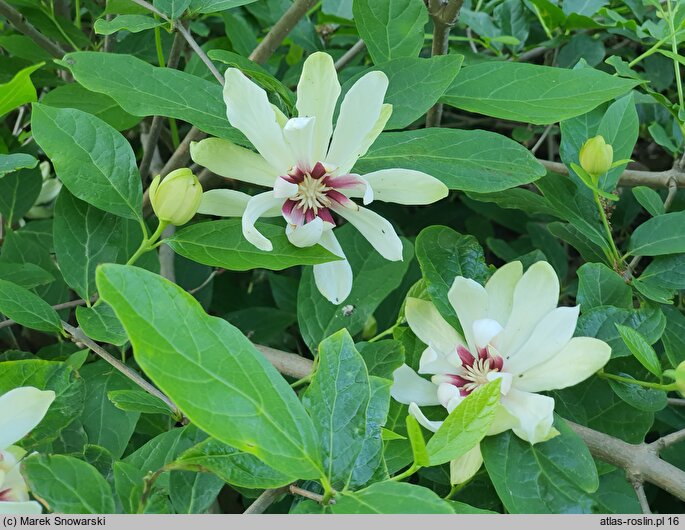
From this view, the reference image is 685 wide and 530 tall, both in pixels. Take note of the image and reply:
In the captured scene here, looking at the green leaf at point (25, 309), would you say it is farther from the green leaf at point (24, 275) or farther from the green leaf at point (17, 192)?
the green leaf at point (17, 192)

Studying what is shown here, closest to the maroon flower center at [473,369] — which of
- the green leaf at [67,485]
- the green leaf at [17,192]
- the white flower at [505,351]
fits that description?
the white flower at [505,351]

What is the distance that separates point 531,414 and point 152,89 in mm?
442

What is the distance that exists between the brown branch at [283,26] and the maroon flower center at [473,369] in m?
0.43

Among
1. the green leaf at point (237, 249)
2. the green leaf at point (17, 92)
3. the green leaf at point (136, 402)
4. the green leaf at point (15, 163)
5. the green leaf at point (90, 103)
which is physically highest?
the green leaf at point (17, 92)

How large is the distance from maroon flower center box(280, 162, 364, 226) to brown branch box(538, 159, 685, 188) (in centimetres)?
38

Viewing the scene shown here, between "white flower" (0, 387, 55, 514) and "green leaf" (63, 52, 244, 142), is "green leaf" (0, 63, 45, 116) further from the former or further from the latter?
"white flower" (0, 387, 55, 514)

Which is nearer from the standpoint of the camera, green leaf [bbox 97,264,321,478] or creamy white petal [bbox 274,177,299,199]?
green leaf [bbox 97,264,321,478]

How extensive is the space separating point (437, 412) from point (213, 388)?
0.93 feet

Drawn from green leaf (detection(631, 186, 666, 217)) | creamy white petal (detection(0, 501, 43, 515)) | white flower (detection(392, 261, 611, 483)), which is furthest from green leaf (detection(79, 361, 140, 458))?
green leaf (detection(631, 186, 666, 217))

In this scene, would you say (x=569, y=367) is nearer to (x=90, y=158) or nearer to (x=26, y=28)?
(x=90, y=158)

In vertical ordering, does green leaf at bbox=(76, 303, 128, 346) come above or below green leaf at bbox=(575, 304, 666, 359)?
below

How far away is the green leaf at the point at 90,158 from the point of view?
659 millimetres

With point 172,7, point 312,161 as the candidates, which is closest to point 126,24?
point 172,7

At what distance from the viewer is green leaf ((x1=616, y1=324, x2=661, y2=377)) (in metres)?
0.63
